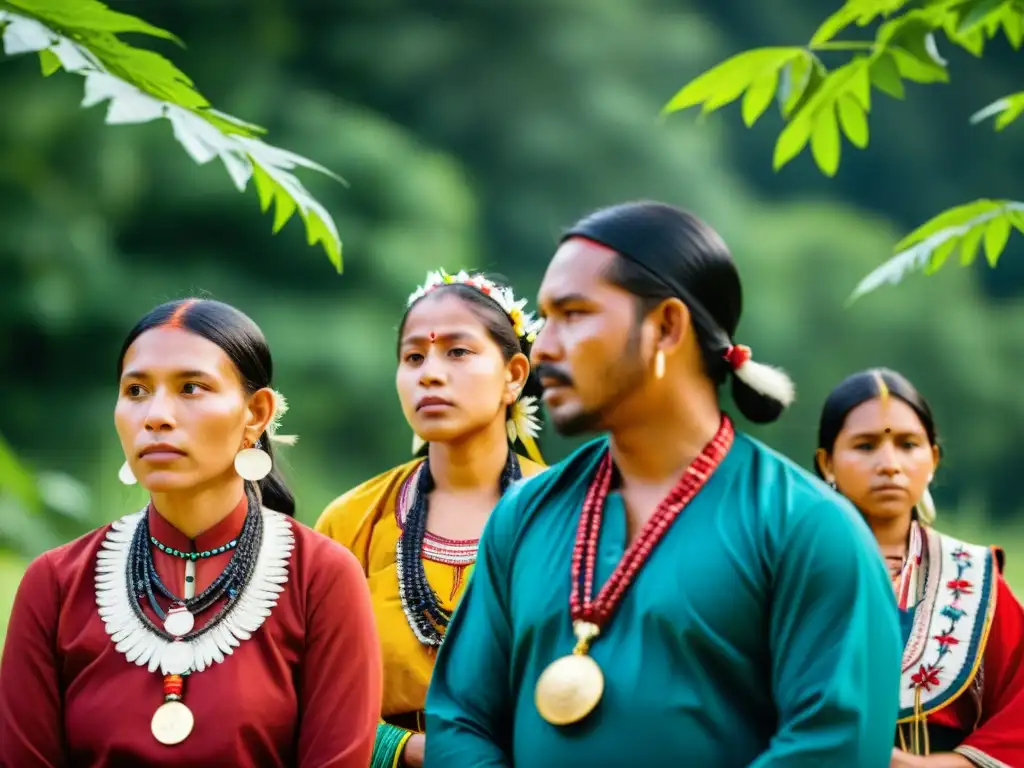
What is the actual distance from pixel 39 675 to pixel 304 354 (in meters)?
6.91

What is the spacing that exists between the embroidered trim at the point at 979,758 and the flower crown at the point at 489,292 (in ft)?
4.60

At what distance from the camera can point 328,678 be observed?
2717 mm

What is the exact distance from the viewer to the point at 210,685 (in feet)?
8.79

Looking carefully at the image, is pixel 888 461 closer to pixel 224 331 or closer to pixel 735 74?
pixel 735 74

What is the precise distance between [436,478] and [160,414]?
103 centimetres

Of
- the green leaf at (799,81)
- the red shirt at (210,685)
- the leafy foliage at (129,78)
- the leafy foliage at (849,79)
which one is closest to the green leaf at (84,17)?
the leafy foliage at (129,78)

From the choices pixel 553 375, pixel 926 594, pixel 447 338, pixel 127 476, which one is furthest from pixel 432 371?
pixel 926 594

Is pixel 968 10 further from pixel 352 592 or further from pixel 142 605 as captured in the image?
pixel 142 605

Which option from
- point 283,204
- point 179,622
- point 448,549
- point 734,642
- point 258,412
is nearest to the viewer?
point 734,642

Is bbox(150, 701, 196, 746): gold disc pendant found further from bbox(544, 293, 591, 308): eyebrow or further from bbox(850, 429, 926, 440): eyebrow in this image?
bbox(850, 429, 926, 440): eyebrow

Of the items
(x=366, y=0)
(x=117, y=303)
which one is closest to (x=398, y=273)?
(x=117, y=303)

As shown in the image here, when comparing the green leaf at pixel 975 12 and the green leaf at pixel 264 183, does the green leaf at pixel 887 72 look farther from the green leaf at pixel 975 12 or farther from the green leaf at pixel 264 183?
the green leaf at pixel 264 183

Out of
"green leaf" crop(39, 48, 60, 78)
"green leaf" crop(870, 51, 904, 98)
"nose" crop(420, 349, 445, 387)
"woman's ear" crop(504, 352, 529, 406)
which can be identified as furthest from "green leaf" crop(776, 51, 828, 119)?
"green leaf" crop(39, 48, 60, 78)

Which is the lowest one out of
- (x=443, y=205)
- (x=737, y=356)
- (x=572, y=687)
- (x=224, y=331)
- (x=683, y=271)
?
(x=572, y=687)
